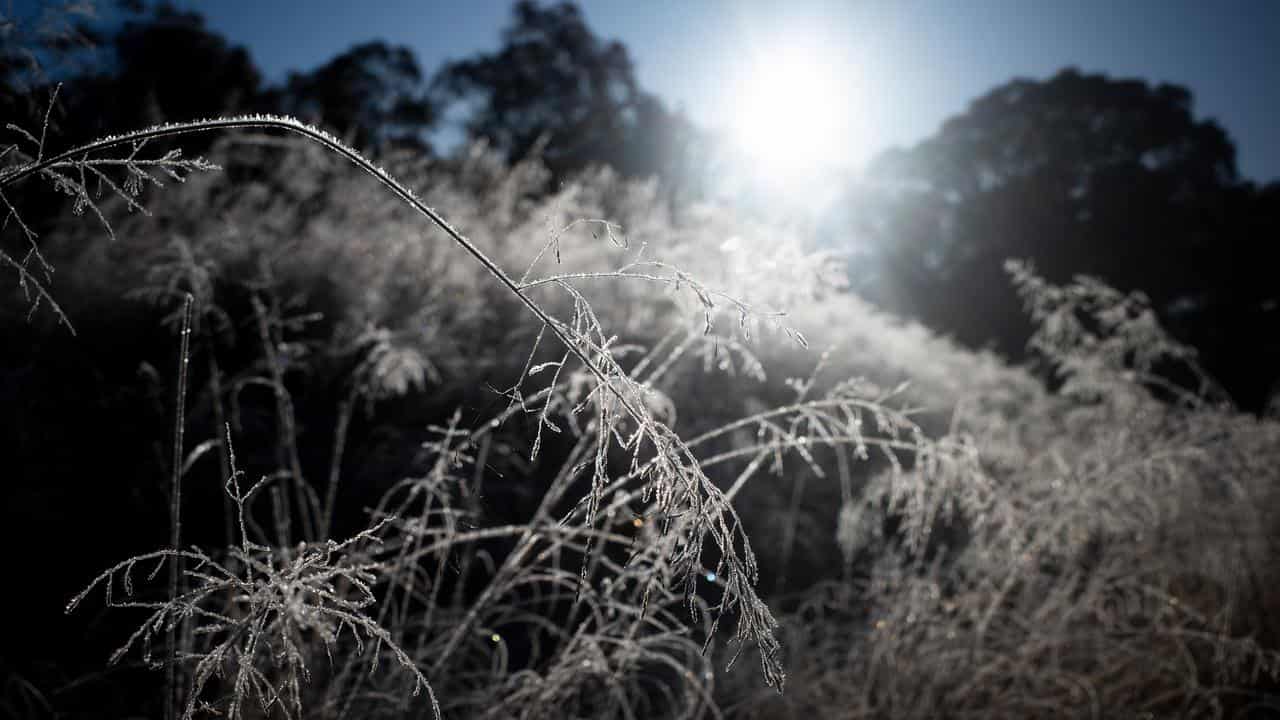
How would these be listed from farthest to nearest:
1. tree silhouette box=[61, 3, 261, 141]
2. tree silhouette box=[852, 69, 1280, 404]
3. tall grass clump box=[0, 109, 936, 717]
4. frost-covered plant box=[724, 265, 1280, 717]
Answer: tree silhouette box=[852, 69, 1280, 404] → tree silhouette box=[61, 3, 261, 141] → frost-covered plant box=[724, 265, 1280, 717] → tall grass clump box=[0, 109, 936, 717]

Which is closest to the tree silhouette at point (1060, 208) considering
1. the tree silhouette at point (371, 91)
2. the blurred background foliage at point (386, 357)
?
the blurred background foliage at point (386, 357)

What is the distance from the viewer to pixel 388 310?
3.17 m

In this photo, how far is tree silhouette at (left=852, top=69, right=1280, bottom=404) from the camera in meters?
13.6

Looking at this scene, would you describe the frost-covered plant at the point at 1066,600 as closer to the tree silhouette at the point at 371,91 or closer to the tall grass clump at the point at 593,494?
the tall grass clump at the point at 593,494

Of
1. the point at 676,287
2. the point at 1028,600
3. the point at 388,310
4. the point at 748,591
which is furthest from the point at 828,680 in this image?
the point at 388,310

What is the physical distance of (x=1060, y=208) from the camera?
52.5ft

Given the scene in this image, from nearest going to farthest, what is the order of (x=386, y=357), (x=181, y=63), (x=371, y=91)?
(x=386, y=357), (x=181, y=63), (x=371, y=91)

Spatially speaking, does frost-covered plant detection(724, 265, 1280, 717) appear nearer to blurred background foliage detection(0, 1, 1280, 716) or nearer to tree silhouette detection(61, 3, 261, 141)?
blurred background foliage detection(0, 1, 1280, 716)

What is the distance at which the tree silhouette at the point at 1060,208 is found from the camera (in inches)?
536

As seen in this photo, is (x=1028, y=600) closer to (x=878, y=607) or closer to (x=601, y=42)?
(x=878, y=607)

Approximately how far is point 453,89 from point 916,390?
52.6ft

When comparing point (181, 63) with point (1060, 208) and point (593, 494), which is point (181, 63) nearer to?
point (593, 494)

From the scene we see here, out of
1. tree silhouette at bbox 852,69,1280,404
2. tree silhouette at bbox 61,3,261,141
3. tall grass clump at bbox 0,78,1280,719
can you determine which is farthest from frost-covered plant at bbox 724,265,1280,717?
tree silhouette at bbox 852,69,1280,404

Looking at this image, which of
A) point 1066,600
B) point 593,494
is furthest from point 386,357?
point 1066,600
